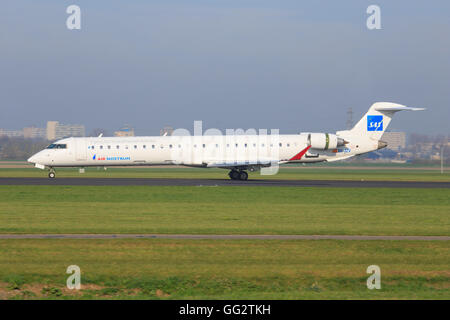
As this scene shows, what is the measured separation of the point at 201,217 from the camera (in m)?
24.0

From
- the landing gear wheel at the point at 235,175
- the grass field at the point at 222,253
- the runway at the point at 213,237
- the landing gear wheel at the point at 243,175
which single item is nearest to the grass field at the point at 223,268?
the grass field at the point at 222,253

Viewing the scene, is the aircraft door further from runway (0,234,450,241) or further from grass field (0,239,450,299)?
grass field (0,239,450,299)

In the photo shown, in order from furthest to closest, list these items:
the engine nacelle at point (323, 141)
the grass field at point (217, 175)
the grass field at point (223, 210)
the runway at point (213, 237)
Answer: the grass field at point (217, 175) < the engine nacelle at point (323, 141) < the grass field at point (223, 210) < the runway at point (213, 237)

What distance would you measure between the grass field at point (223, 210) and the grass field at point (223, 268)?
8.98 ft

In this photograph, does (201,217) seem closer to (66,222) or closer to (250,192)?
(66,222)

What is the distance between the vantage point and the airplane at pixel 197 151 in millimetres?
47594

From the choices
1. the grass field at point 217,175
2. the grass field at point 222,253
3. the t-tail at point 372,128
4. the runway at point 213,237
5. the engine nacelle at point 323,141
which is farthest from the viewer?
the grass field at point 217,175

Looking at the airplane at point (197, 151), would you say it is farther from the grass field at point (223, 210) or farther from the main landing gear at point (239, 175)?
the grass field at point (223, 210)

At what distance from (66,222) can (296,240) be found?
8850 millimetres

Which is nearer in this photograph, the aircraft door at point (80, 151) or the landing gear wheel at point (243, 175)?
the aircraft door at point (80, 151)

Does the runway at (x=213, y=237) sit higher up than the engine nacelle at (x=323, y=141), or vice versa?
the engine nacelle at (x=323, y=141)

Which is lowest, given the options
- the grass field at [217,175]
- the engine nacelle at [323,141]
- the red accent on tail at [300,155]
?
the grass field at [217,175]

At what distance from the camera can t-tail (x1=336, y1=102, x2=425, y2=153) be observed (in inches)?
1964
